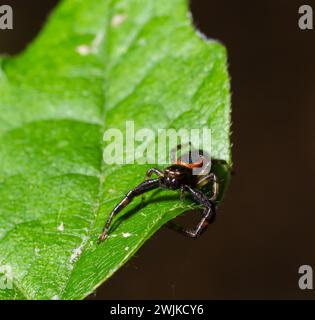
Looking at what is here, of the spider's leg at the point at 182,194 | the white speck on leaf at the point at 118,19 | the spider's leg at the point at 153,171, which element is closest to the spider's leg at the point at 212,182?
the spider's leg at the point at 182,194

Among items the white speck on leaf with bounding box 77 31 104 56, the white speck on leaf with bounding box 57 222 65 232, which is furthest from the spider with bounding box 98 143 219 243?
the white speck on leaf with bounding box 77 31 104 56

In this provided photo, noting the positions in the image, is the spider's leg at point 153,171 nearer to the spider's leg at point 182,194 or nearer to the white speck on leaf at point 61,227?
the spider's leg at point 182,194

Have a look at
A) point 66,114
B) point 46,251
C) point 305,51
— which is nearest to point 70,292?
point 46,251

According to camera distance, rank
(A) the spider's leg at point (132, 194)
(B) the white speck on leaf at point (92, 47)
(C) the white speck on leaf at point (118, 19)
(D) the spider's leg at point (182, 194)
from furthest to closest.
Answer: (C) the white speck on leaf at point (118, 19), (B) the white speck on leaf at point (92, 47), (D) the spider's leg at point (182, 194), (A) the spider's leg at point (132, 194)

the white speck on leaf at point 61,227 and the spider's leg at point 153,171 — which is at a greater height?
the spider's leg at point 153,171

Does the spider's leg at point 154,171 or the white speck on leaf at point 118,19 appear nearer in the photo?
the spider's leg at point 154,171

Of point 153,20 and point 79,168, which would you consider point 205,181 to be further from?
point 153,20

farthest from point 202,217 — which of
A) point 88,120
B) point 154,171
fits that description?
point 88,120

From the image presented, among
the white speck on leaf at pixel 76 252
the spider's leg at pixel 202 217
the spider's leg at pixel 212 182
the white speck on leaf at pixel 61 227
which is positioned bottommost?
the white speck on leaf at pixel 76 252
